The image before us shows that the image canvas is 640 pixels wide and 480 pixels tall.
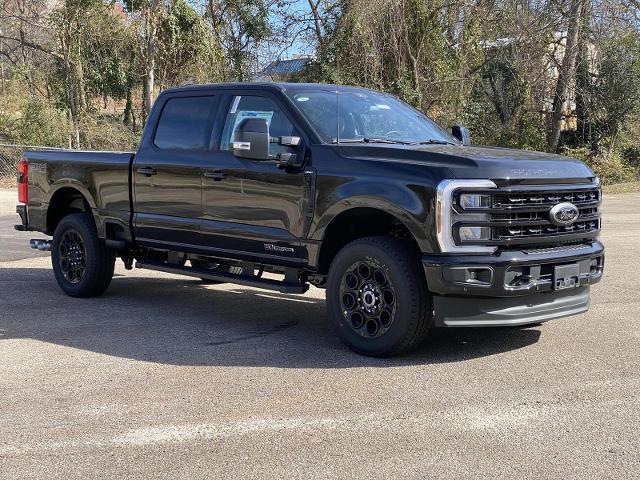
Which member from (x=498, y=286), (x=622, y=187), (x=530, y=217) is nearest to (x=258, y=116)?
(x=530, y=217)

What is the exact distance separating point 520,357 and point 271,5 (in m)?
25.7

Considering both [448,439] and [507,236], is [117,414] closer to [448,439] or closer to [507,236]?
[448,439]

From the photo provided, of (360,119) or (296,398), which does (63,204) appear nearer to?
(360,119)

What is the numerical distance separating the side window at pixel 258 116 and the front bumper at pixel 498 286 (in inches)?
70.7

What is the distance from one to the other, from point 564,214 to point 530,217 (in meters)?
0.30

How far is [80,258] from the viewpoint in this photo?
8609 mm

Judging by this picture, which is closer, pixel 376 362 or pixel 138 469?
pixel 138 469

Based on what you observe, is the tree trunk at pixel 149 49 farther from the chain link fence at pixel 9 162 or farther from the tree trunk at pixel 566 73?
the tree trunk at pixel 566 73

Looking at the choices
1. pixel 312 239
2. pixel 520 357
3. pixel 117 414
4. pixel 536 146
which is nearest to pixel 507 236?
pixel 520 357

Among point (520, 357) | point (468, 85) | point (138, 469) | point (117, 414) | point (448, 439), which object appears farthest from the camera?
point (468, 85)

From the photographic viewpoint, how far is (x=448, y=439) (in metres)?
4.48

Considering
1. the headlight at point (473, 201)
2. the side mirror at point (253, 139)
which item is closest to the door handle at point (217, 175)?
the side mirror at point (253, 139)

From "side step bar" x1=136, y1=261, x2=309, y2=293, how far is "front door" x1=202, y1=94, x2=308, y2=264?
0.19 metres

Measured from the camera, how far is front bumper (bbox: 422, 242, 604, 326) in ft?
18.4
